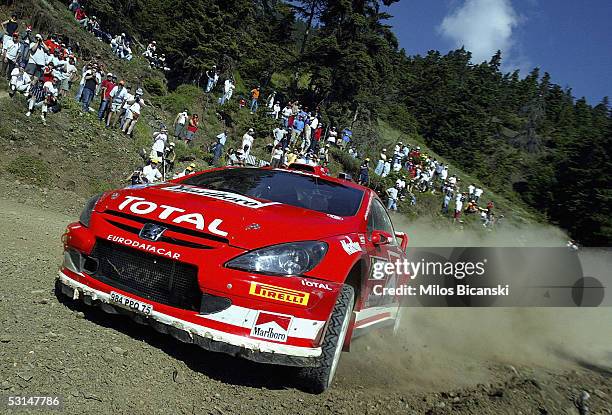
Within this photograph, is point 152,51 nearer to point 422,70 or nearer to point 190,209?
point 190,209

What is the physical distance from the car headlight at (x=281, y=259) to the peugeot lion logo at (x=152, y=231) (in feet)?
1.74

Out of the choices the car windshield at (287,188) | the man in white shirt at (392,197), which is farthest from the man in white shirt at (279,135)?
the car windshield at (287,188)

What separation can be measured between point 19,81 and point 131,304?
13545mm

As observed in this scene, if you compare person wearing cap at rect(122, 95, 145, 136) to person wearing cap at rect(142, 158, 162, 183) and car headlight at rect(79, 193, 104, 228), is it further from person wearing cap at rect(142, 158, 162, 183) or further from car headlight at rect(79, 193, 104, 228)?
car headlight at rect(79, 193, 104, 228)

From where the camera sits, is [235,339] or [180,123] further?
[180,123]

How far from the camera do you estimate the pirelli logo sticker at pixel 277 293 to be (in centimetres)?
321

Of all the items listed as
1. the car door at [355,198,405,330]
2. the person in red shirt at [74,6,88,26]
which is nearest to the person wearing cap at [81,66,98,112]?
the person in red shirt at [74,6,88,26]

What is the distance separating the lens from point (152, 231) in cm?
341

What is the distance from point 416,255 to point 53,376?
4.69 metres

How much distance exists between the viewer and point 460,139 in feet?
210


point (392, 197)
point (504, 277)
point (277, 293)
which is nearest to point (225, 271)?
point (277, 293)

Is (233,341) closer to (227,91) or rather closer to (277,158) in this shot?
(277,158)

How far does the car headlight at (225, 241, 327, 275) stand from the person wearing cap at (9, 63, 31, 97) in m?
13.7

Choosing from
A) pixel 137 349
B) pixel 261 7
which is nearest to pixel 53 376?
pixel 137 349
